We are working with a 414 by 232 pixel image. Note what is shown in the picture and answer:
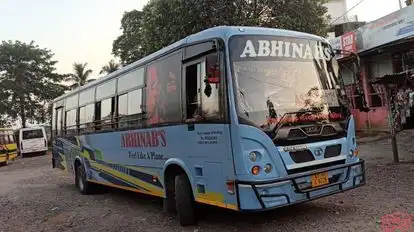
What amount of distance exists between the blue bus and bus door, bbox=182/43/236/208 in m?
0.01

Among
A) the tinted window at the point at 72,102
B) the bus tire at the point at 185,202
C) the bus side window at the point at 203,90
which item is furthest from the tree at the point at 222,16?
the bus tire at the point at 185,202

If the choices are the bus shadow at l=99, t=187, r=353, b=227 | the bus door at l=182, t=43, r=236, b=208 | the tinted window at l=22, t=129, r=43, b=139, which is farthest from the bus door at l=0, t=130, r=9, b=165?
the bus door at l=182, t=43, r=236, b=208

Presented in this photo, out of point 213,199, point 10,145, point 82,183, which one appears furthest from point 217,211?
point 10,145

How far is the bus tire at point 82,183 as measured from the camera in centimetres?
1172

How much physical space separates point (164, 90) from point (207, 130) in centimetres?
153

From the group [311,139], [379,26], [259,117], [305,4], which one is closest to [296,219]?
[311,139]

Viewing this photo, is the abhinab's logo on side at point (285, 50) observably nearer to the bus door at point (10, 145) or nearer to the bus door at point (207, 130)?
the bus door at point (207, 130)

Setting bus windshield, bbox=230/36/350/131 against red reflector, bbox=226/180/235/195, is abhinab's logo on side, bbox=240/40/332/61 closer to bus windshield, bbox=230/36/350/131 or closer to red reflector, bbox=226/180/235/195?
bus windshield, bbox=230/36/350/131

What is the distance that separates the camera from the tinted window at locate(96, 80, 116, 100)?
9.64m

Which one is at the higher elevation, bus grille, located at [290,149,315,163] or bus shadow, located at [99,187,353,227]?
bus grille, located at [290,149,315,163]

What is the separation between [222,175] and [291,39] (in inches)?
86.0

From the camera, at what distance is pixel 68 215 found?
8.89 m

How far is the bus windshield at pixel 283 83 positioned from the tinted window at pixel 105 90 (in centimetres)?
446

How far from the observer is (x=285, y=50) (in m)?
6.17
